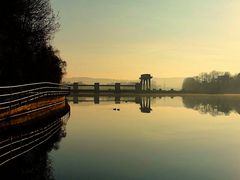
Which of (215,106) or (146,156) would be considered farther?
(215,106)

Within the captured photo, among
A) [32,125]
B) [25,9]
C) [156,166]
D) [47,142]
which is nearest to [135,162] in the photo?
[156,166]

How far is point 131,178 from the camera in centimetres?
1262

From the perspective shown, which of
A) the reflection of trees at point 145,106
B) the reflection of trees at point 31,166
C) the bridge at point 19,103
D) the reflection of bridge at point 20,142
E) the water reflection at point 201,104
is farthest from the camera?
the water reflection at point 201,104

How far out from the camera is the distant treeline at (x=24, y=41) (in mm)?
36156

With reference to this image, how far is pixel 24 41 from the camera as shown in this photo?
141ft

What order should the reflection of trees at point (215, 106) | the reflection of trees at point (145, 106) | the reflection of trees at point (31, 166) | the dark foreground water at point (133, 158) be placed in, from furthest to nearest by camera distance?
the reflection of trees at point (145, 106), the reflection of trees at point (215, 106), the dark foreground water at point (133, 158), the reflection of trees at point (31, 166)

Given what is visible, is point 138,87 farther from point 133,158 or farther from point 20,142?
point 133,158

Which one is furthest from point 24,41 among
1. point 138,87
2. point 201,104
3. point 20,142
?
point 138,87

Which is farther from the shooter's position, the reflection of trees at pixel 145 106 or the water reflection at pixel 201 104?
the water reflection at pixel 201 104

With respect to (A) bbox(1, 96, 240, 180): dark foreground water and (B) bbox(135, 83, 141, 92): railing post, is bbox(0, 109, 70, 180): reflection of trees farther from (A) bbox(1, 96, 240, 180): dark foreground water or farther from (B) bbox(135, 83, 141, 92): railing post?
(B) bbox(135, 83, 141, 92): railing post

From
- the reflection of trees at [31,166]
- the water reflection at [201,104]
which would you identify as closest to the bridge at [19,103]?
the reflection of trees at [31,166]

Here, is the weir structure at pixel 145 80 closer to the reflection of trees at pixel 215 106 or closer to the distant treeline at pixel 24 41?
the reflection of trees at pixel 215 106

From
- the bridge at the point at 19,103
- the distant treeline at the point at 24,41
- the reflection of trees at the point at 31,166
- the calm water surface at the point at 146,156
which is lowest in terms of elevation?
the calm water surface at the point at 146,156

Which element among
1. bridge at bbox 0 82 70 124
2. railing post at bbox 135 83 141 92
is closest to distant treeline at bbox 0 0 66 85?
bridge at bbox 0 82 70 124
